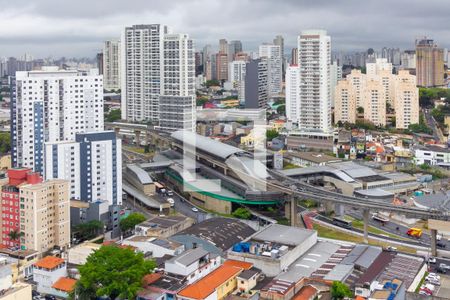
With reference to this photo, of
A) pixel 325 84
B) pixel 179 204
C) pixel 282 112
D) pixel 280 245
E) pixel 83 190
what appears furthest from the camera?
pixel 282 112

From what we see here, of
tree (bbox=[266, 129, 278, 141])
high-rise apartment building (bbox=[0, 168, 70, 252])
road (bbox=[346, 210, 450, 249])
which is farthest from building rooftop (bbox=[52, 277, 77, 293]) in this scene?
tree (bbox=[266, 129, 278, 141])

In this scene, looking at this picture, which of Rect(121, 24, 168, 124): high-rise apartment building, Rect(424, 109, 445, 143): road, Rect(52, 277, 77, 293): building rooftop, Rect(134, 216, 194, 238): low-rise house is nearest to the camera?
Rect(52, 277, 77, 293): building rooftop

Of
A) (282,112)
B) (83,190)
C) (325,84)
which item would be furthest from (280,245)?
(282,112)

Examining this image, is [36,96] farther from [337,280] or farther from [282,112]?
[282,112]

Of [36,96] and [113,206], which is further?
[36,96]

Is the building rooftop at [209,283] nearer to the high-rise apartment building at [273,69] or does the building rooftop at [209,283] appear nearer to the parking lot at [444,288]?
the parking lot at [444,288]

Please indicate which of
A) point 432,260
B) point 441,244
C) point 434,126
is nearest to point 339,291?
point 432,260

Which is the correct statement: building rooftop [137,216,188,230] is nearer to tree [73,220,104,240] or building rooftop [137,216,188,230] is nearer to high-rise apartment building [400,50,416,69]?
tree [73,220,104,240]

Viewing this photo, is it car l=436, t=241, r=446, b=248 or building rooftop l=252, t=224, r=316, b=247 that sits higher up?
building rooftop l=252, t=224, r=316, b=247
